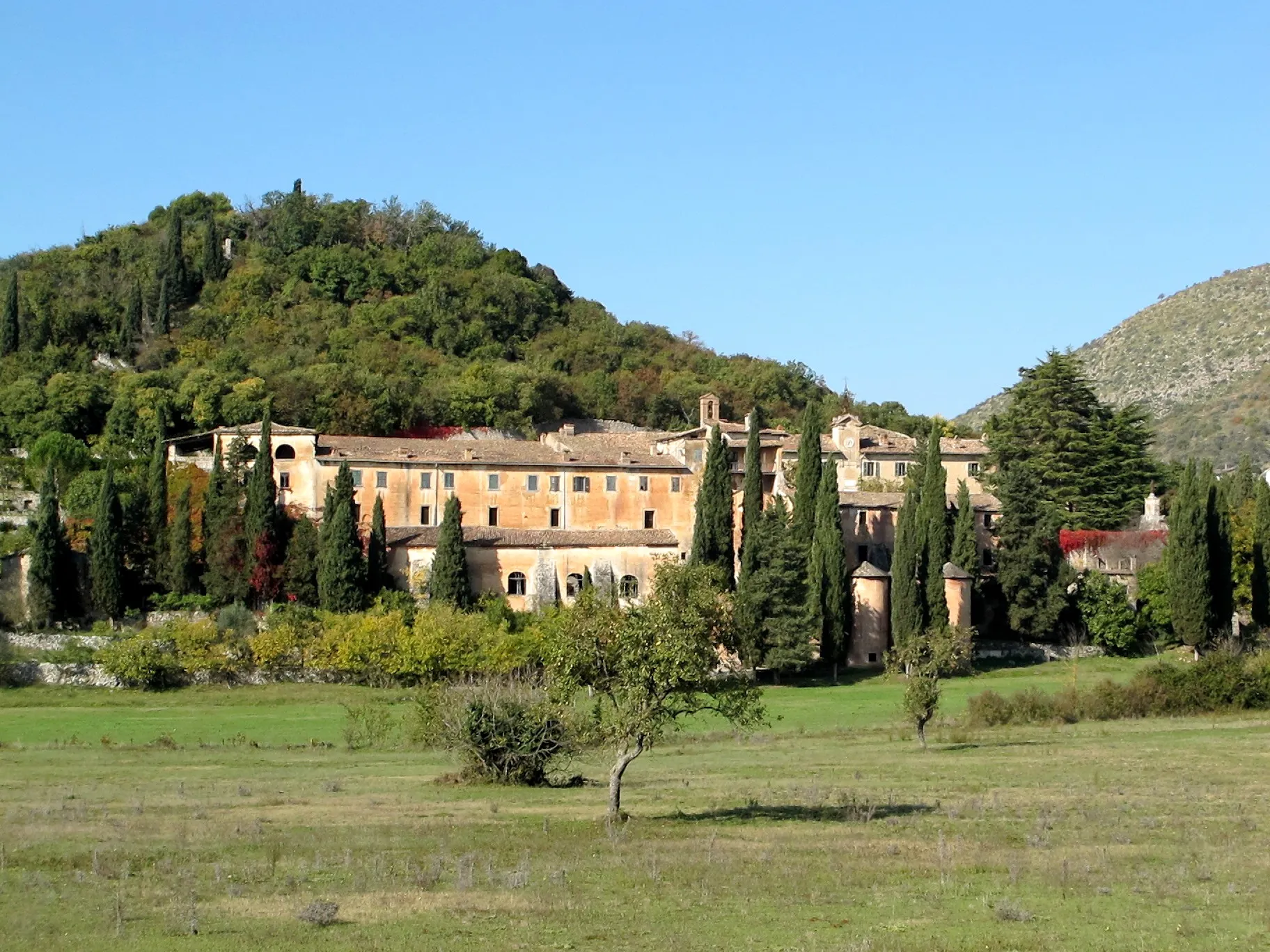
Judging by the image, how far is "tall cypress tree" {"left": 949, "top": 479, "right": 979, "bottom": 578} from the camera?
62.3 metres

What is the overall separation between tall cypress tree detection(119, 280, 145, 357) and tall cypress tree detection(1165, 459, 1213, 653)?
203 ft

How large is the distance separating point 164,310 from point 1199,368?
74.2 m

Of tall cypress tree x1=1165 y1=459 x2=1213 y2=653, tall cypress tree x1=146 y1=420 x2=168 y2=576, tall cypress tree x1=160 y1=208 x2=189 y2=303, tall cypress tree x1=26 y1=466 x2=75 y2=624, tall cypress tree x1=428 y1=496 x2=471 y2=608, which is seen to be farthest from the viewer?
tall cypress tree x1=160 y1=208 x2=189 y2=303

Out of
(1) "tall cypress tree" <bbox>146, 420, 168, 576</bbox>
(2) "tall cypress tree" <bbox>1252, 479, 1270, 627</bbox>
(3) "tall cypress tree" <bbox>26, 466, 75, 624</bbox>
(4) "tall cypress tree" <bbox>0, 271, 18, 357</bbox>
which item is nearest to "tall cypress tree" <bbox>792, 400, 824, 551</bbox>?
(2) "tall cypress tree" <bbox>1252, 479, 1270, 627</bbox>

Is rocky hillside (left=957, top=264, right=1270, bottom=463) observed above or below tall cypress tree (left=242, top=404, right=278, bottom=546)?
above

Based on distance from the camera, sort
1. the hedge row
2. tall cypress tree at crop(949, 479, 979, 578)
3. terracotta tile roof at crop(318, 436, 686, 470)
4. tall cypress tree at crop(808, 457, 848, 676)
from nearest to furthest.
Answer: the hedge row, tall cypress tree at crop(808, 457, 848, 676), tall cypress tree at crop(949, 479, 979, 578), terracotta tile roof at crop(318, 436, 686, 470)

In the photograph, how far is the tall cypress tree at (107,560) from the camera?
59.3 m

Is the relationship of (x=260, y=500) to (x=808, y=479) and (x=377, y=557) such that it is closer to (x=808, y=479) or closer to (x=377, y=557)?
(x=377, y=557)

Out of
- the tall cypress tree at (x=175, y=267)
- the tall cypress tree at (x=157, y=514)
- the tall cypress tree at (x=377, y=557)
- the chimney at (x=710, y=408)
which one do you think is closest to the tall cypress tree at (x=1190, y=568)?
the chimney at (x=710, y=408)

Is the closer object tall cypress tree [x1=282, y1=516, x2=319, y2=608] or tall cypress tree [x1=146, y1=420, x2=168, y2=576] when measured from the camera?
tall cypress tree [x1=282, y1=516, x2=319, y2=608]

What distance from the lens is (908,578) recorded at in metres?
59.0

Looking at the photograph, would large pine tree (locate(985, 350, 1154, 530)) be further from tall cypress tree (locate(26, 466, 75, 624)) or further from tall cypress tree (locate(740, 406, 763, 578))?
tall cypress tree (locate(26, 466, 75, 624))

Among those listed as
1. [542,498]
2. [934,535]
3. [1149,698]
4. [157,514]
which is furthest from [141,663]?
[1149,698]

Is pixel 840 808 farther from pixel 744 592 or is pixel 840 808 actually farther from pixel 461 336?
pixel 461 336
